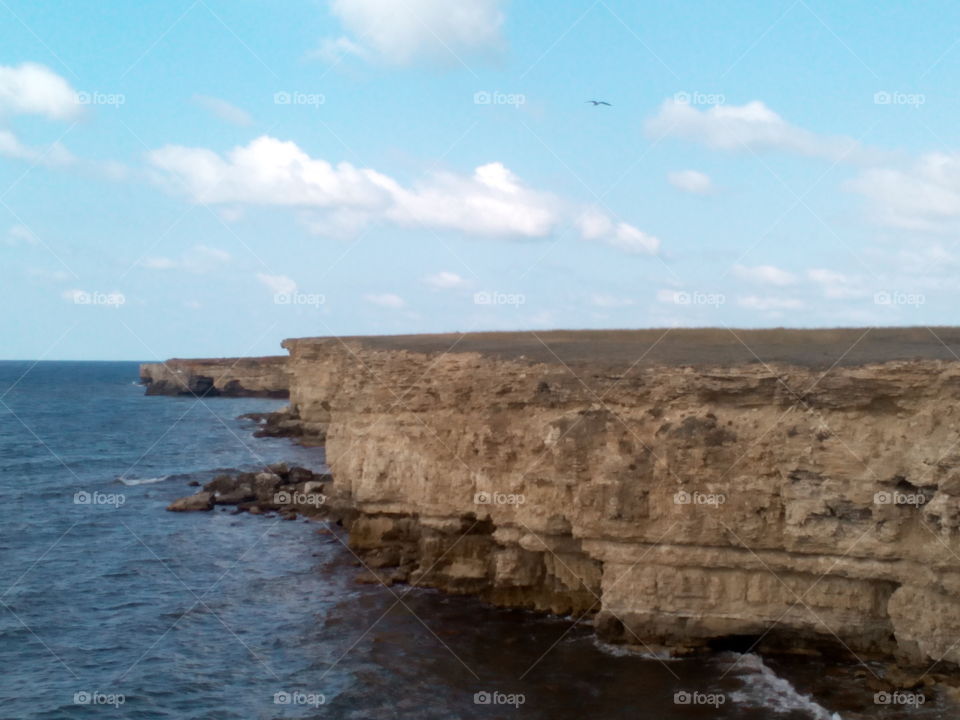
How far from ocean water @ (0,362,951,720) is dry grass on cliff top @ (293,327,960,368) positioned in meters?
6.91

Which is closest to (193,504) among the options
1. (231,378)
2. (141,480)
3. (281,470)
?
(281,470)

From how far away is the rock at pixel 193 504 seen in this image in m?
36.7

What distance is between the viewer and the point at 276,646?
20312 mm

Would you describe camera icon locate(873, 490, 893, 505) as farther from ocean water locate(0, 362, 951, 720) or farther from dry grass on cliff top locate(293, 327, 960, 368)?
ocean water locate(0, 362, 951, 720)

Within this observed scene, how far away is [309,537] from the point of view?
31.3m

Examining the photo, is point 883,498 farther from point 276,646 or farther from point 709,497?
point 276,646

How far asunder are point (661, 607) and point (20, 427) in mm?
72076

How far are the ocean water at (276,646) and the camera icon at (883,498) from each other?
3.83 meters

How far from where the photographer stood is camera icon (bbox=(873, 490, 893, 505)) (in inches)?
648

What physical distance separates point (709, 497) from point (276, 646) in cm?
1121

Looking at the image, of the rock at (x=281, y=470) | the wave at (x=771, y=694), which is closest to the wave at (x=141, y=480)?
the rock at (x=281, y=470)

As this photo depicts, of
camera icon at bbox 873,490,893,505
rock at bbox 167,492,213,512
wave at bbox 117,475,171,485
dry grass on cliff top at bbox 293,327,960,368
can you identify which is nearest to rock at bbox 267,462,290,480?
rock at bbox 167,492,213,512

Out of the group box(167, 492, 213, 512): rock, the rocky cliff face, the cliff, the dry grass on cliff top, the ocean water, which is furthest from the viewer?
the cliff

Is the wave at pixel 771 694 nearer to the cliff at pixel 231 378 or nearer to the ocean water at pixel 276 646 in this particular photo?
the ocean water at pixel 276 646
